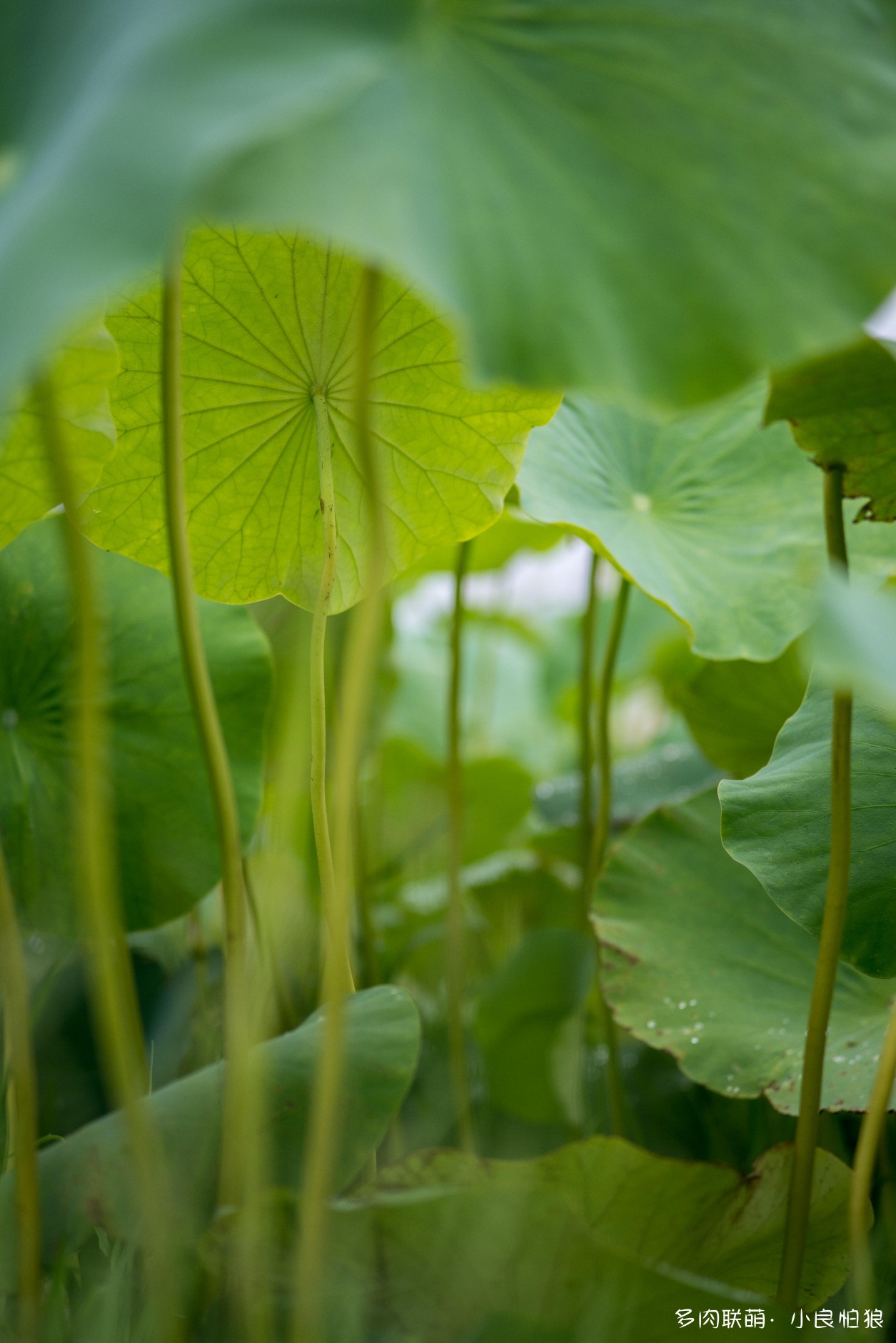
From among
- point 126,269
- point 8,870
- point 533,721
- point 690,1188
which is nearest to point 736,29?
point 126,269

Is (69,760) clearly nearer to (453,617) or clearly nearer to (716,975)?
(453,617)

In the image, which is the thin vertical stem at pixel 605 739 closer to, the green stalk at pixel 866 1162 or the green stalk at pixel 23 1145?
the green stalk at pixel 866 1162

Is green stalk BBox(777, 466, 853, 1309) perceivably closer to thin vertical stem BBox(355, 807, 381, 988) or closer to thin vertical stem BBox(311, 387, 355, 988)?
thin vertical stem BBox(311, 387, 355, 988)

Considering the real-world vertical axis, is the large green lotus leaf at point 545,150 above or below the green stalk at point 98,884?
above

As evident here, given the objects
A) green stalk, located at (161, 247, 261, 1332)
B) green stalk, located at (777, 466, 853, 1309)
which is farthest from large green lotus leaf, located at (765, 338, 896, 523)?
green stalk, located at (161, 247, 261, 1332)

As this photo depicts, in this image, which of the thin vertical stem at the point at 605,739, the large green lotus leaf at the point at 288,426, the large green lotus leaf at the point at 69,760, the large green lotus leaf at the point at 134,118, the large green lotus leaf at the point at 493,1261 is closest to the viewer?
the large green lotus leaf at the point at 134,118

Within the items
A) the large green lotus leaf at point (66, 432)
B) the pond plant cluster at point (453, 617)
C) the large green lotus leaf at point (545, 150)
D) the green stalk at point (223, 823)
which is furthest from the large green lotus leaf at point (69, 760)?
the large green lotus leaf at point (545, 150)

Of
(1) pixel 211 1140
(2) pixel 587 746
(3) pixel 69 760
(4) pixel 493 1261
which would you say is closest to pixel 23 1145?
(1) pixel 211 1140
